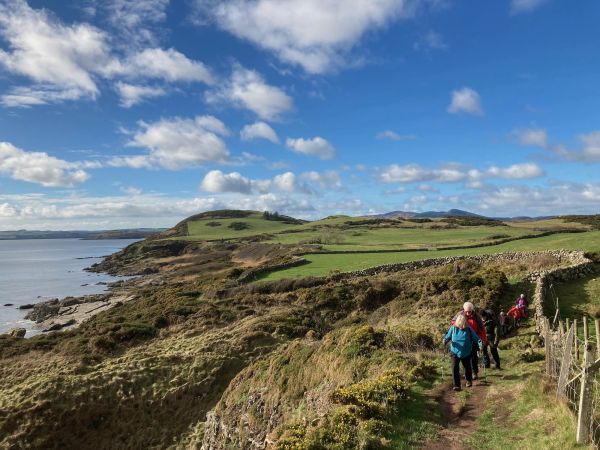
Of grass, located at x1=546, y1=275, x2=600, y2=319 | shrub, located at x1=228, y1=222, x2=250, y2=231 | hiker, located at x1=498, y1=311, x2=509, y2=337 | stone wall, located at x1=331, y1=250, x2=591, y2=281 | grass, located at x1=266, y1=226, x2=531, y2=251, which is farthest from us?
shrub, located at x1=228, y1=222, x2=250, y2=231

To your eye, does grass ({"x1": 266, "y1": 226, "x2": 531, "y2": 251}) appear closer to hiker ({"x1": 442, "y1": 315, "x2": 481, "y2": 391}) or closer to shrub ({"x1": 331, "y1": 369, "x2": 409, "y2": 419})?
hiker ({"x1": 442, "y1": 315, "x2": 481, "y2": 391})

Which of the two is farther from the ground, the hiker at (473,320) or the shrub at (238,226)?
the shrub at (238,226)

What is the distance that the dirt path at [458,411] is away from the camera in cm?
995

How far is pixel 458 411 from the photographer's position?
11523 millimetres

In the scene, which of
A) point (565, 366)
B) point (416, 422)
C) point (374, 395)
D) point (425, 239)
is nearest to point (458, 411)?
point (416, 422)

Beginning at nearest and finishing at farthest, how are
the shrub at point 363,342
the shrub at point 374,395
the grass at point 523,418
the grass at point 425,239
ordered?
the grass at point 523,418 < the shrub at point 374,395 < the shrub at point 363,342 < the grass at point 425,239

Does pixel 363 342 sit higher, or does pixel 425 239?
pixel 425 239

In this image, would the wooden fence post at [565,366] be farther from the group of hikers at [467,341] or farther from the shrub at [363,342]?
the shrub at [363,342]

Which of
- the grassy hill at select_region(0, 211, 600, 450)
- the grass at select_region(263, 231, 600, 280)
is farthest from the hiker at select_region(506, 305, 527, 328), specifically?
the grass at select_region(263, 231, 600, 280)

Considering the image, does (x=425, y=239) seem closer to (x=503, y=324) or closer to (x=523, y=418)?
(x=503, y=324)

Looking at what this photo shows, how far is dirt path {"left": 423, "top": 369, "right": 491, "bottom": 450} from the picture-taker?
995 centimetres

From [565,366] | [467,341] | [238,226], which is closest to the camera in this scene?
[565,366]

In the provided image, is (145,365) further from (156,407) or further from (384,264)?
(384,264)

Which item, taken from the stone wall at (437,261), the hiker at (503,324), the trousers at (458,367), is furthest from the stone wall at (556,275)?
the trousers at (458,367)
